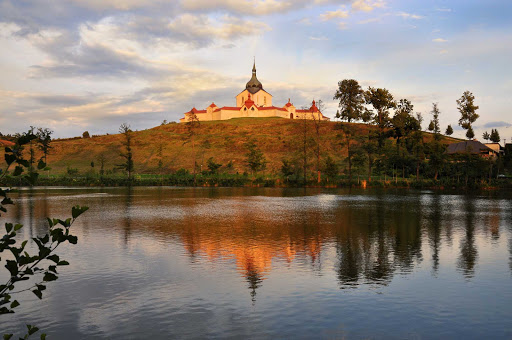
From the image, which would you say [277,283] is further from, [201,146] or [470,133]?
[470,133]

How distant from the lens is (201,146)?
132 meters

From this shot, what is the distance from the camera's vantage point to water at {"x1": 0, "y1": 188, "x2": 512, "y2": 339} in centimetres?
1097

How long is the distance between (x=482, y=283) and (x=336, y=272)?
4.94 metres

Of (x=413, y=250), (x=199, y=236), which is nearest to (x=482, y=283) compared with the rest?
(x=413, y=250)

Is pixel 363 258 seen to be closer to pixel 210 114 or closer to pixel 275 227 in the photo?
pixel 275 227

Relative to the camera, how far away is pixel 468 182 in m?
80.4

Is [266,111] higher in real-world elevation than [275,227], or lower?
higher

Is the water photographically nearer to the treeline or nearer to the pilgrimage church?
the treeline

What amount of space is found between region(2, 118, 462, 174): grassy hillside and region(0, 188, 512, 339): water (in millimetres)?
82029

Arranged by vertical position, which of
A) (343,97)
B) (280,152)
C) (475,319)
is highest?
(343,97)

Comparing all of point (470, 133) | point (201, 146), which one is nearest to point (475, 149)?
point (470, 133)

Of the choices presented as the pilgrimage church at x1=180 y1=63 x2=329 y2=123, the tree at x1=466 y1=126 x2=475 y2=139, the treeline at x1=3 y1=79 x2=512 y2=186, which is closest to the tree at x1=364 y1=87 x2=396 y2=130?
the treeline at x1=3 y1=79 x2=512 y2=186

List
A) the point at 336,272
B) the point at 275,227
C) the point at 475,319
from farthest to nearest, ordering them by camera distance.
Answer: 1. the point at 275,227
2. the point at 336,272
3. the point at 475,319

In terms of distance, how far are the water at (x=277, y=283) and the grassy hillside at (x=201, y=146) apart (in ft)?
269
